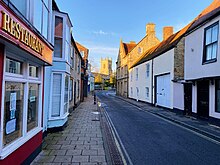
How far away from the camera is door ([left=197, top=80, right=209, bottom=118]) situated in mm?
11234

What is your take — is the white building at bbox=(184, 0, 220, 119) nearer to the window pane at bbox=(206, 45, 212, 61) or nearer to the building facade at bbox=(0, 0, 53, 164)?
the window pane at bbox=(206, 45, 212, 61)

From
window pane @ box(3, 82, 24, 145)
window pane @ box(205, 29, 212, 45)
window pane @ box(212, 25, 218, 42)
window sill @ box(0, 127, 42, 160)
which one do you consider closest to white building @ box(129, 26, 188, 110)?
window pane @ box(205, 29, 212, 45)

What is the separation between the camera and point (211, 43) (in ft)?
35.3

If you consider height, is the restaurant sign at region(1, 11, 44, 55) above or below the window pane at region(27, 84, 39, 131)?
above

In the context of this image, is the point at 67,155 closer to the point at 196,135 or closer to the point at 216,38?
the point at 196,135

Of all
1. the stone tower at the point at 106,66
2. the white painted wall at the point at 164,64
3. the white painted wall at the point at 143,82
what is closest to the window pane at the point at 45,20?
the white painted wall at the point at 164,64

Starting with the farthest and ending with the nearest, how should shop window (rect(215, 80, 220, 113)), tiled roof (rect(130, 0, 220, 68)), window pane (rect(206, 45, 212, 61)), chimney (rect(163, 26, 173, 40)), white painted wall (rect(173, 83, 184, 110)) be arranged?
1. chimney (rect(163, 26, 173, 40))
2. white painted wall (rect(173, 83, 184, 110))
3. tiled roof (rect(130, 0, 220, 68))
4. window pane (rect(206, 45, 212, 61))
5. shop window (rect(215, 80, 220, 113))

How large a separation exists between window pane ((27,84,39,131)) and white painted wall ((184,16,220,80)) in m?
8.97

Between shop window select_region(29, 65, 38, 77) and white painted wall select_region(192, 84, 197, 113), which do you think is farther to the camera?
white painted wall select_region(192, 84, 197, 113)

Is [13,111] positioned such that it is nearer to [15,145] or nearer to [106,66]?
[15,145]

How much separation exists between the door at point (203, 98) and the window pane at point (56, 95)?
8593 millimetres

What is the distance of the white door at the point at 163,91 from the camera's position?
54.4ft

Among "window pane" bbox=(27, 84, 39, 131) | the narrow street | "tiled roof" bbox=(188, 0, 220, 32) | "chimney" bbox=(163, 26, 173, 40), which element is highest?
"chimney" bbox=(163, 26, 173, 40)

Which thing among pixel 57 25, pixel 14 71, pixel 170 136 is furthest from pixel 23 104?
pixel 170 136
